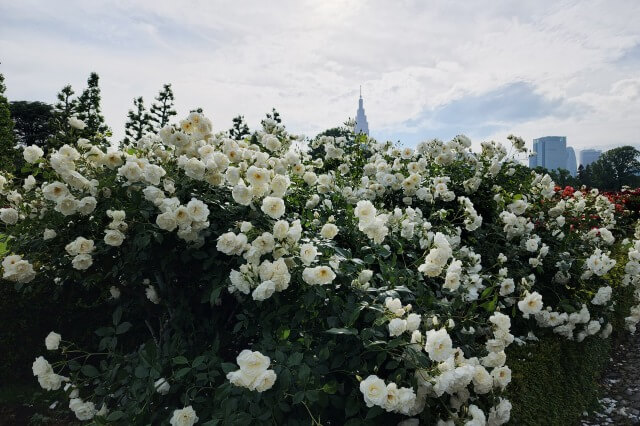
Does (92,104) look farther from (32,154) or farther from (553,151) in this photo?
(553,151)

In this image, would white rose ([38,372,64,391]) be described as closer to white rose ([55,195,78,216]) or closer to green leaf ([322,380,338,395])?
white rose ([55,195,78,216])

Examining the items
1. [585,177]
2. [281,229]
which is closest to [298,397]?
[281,229]

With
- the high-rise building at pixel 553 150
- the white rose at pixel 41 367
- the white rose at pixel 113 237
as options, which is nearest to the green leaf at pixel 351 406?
the white rose at pixel 113 237

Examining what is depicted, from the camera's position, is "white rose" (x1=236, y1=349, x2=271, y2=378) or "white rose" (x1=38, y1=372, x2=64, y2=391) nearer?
"white rose" (x1=236, y1=349, x2=271, y2=378)

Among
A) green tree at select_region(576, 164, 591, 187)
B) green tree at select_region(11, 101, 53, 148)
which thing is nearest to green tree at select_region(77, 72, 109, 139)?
green tree at select_region(11, 101, 53, 148)

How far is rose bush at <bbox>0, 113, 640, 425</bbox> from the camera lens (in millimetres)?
1951

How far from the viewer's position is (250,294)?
8.30 ft

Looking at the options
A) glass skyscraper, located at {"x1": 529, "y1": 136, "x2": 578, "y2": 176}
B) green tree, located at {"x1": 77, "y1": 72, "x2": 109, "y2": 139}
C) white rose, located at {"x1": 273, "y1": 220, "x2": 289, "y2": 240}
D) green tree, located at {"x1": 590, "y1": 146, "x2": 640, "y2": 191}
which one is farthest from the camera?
glass skyscraper, located at {"x1": 529, "y1": 136, "x2": 578, "y2": 176}

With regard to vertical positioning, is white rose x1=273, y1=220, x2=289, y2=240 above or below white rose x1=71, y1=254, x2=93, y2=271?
above

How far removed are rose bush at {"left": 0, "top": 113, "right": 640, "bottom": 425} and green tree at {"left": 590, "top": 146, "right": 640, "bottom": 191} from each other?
50.4 meters

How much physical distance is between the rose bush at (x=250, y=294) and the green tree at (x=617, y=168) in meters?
50.4

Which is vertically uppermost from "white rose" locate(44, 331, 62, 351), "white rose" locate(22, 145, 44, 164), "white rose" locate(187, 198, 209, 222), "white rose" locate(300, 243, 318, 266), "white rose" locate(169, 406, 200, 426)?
"white rose" locate(22, 145, 44, 164)

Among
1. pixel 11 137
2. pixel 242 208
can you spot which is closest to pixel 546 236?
pixel 242 208

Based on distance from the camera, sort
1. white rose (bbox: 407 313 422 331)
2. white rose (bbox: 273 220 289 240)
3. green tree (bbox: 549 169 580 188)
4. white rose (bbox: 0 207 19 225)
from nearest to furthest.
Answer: white rose (bbox: 407 313 422 331) < white rose (bbox: 273 220 289 240) < white rose (bbox: 0 207 19 225) < green tree (bbox: 549 169 580 188)
